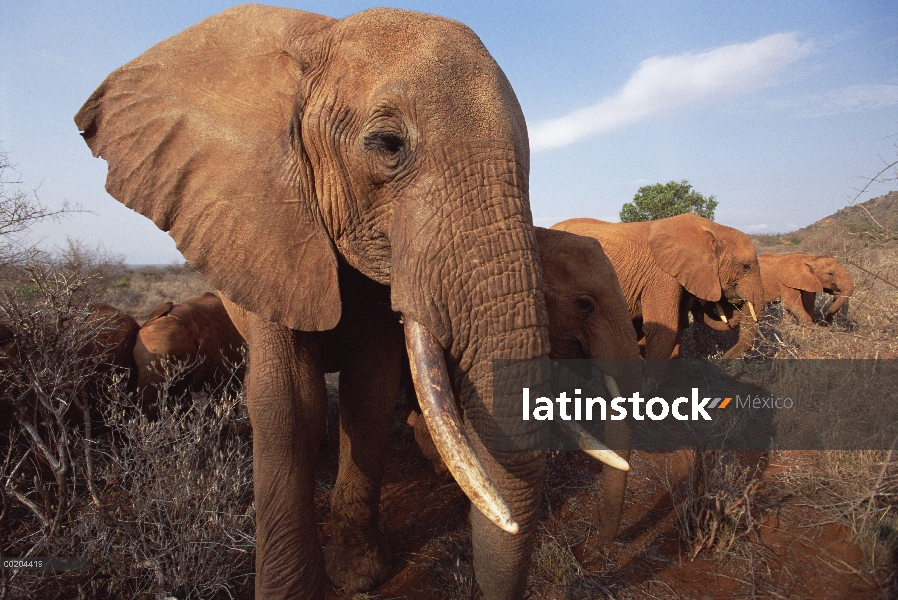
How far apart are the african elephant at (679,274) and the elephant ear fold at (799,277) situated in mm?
3929

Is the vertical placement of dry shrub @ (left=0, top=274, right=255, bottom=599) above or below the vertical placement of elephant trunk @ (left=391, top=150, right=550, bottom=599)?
below

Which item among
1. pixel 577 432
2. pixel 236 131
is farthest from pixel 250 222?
pixel 577 432

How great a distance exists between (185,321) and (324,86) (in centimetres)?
374

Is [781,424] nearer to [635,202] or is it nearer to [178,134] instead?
[178,134]

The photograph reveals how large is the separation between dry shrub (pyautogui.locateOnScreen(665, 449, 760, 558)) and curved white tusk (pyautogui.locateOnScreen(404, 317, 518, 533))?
2.44 metres

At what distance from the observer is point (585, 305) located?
372cm

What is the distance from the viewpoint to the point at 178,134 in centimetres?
229

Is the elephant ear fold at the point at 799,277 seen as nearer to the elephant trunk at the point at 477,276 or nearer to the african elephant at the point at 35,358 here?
the elephant trunk at the point at 477,276

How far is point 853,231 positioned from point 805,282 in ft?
7.19

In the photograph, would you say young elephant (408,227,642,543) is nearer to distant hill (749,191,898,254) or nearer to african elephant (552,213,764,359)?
distant hill (749,191,898,254)

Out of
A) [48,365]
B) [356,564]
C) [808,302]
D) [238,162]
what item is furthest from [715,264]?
[48,365]

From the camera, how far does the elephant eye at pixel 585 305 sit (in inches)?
146

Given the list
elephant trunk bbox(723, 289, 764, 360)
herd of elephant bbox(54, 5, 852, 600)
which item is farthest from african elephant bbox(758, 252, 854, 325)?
herd of elephant bbox(54, 5, 852, 600)

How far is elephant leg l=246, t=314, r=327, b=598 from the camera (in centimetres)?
237
